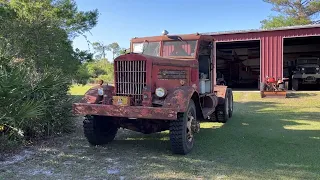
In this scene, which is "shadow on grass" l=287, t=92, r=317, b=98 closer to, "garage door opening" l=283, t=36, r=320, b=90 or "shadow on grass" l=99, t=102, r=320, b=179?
"garage door opening" l=283, t=36, r=320, b=90

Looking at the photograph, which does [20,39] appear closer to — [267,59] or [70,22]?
Answer: [70,22]

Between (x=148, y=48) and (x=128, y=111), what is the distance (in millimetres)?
2381

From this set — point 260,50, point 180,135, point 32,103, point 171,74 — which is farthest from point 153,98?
point 260,50

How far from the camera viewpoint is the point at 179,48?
22.2 feet

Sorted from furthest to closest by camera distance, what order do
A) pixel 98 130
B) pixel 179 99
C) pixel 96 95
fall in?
pixel 98 130, pixel 96 95, pixel 179 99

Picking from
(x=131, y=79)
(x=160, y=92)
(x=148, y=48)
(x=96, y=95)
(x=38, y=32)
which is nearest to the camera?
(x=160, y=92)

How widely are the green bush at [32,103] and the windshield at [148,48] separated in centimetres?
177

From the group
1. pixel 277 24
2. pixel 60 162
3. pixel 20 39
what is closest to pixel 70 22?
pixel 20 39

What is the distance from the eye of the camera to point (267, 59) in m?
17.0

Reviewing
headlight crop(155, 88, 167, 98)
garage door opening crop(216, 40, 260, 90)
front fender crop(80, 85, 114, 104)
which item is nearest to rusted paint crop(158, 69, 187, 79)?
headlight crop(155, 88, 167, 98)

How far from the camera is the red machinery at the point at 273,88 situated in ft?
49.1

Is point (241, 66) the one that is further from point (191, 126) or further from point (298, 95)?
point (191, 126)

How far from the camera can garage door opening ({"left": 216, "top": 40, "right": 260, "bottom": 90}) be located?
22.8 metres

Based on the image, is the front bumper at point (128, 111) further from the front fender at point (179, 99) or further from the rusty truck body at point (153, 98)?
the front fender at point (179, 99)
